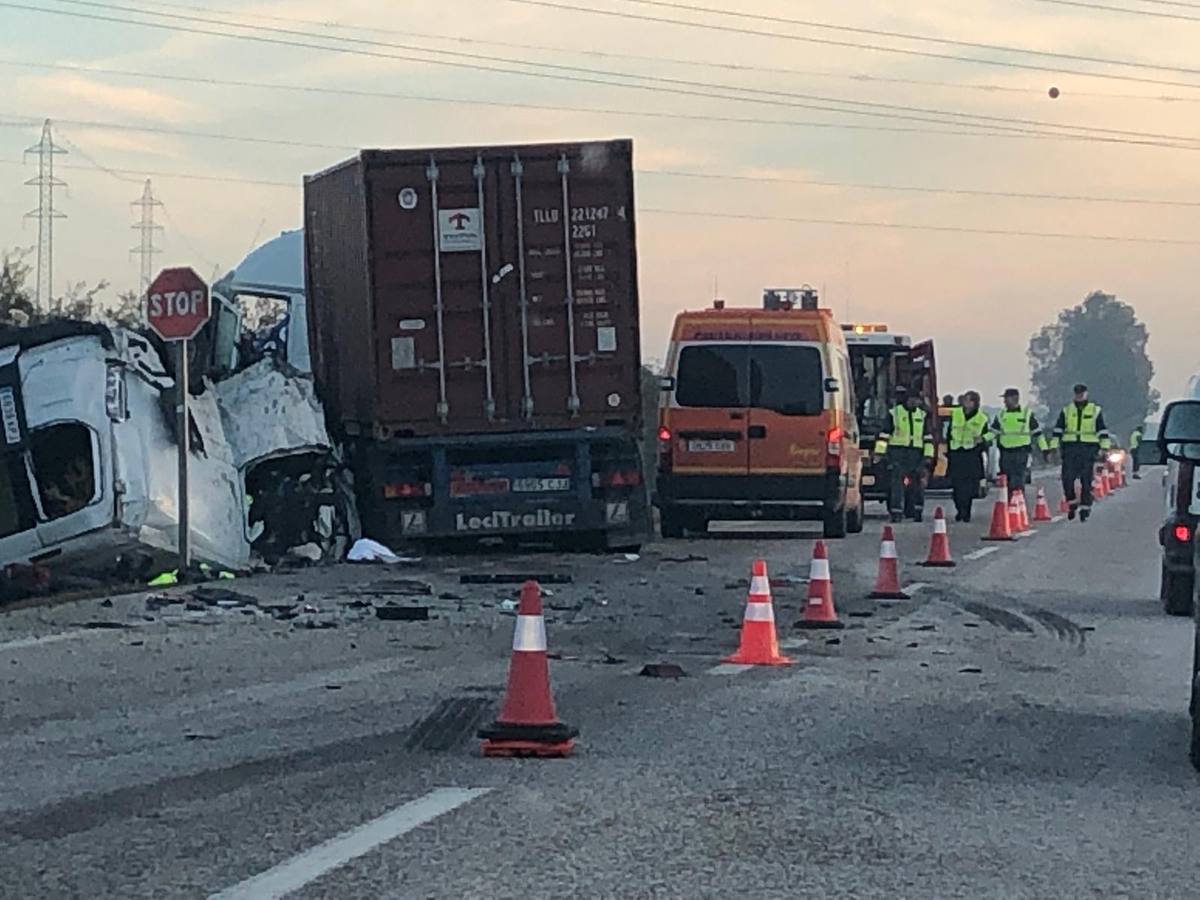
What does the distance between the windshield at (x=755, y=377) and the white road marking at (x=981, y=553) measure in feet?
7.49

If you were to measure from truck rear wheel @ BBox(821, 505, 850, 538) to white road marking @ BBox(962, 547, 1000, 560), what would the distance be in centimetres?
155

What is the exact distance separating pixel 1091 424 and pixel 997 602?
45.5 ft

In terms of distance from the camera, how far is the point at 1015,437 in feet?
99.5

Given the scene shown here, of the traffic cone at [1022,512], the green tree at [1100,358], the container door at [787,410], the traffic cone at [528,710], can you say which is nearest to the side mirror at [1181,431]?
the traffic cone at [528,710]

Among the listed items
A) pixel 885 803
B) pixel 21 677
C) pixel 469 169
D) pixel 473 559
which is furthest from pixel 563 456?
pixel 885 803

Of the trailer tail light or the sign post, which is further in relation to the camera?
the trailer tail light

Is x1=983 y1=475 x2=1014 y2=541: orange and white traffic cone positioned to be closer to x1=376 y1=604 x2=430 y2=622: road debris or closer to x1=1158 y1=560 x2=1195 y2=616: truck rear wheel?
x1=1158 y1=560 x2=1195 y2=616: truck rear wheel

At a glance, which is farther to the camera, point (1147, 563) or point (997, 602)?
point (1147, 563)

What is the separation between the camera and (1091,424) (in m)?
30.0

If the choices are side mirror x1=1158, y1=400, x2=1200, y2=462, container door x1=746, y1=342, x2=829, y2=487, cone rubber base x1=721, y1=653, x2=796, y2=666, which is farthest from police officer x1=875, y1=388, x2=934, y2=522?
side mirror x1=1158, y1=400, x2=1200, y2=462

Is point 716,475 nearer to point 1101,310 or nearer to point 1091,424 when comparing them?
point 1091,424

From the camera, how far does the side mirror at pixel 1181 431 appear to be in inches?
357

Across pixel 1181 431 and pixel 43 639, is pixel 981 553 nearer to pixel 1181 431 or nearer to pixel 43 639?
pixel 43 639

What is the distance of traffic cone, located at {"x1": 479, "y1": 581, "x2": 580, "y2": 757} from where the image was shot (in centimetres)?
843
